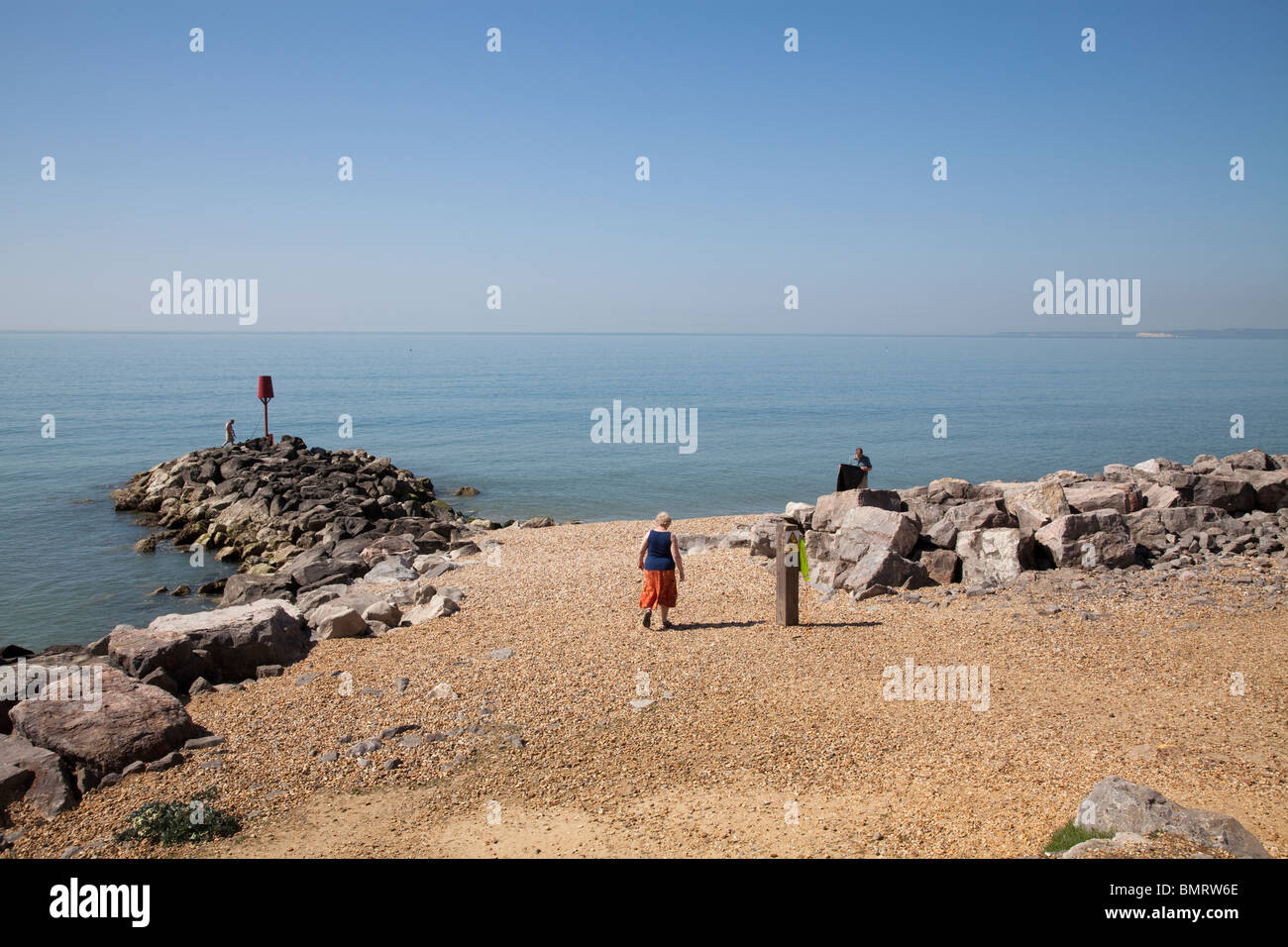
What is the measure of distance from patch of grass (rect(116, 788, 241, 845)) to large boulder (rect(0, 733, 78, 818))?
2.45 feet

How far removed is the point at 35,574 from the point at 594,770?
20096 millimetres

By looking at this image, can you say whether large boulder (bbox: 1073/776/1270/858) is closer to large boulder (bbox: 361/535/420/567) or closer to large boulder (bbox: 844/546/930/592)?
large boulder (bbox: 844/546/930/592)

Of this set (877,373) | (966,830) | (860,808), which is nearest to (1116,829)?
(966,830)

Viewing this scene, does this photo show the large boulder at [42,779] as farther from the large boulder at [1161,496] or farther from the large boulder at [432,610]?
the large boulder at [1161,496]

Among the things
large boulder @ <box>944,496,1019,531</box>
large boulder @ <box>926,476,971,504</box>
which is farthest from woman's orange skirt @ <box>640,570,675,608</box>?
large boulder @ <box>926,476,971,504</box>

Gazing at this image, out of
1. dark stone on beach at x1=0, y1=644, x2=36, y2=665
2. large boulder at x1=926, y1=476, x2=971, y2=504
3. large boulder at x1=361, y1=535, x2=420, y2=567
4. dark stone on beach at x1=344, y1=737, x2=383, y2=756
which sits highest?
large boulder at x1=926, y1=476, x2=971, y2=504

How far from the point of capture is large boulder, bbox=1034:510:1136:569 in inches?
564

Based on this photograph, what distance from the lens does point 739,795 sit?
7.87m

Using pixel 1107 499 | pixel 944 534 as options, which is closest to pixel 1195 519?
pixel 1107 499

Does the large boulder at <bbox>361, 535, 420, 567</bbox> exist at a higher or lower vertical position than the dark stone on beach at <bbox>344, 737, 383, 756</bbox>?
higher

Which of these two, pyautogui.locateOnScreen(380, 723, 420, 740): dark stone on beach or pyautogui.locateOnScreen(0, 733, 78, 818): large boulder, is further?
pyautogui.locateOnScreen(380, 723, 420, 740): dark stone on beach

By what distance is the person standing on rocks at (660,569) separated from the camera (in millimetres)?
12555

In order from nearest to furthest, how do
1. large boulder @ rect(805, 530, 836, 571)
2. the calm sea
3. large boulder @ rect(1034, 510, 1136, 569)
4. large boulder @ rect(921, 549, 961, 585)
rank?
large boulder @ rect(1034, 510, 1136, 569)
large boulder @ rect(921, 549, 961, 585)
large boulder @ rect(805, 530, 836, 571)
the calm sea
